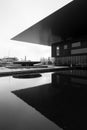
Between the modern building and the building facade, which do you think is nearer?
the modern building

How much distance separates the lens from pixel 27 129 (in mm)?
821

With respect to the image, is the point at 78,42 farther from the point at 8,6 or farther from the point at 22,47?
the point at 22,47

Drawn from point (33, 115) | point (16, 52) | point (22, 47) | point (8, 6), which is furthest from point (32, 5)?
point (16, 52)

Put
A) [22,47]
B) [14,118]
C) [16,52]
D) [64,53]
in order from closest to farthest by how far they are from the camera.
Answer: [14,118] < [64,53] < [22,47] < [16,52]

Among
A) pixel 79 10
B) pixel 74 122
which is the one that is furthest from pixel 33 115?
pixel 79 10

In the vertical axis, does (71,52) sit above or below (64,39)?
below

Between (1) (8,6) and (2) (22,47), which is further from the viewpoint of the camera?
(2) (22,47)

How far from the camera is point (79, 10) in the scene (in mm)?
4125

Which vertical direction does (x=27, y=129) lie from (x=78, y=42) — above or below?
below

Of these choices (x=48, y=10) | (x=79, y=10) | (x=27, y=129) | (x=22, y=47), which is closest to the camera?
(x=27, y=129)

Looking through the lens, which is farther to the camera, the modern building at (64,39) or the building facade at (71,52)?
the building facade at (71,52)

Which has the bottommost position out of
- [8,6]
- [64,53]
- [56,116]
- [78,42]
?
[56,116]

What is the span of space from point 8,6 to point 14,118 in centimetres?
562

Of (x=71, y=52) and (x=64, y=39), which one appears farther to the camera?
(x=71, y=52)
